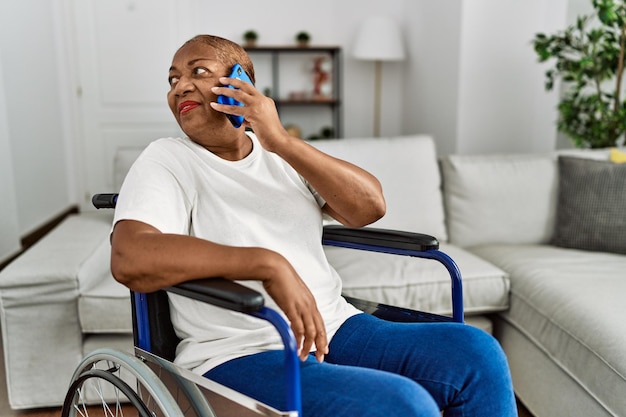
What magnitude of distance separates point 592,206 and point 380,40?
2568 millimetres

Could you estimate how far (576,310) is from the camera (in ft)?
5.89

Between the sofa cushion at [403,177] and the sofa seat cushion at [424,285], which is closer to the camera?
the sofa seat cushion at [424,285]

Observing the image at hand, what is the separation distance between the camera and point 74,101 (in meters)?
4.84

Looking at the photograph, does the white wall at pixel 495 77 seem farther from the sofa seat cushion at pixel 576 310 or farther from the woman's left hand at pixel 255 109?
the woman's left hand at pixel 255 109

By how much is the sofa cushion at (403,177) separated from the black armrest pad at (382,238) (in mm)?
994

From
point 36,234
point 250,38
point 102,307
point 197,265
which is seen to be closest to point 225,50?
→ point 197,265

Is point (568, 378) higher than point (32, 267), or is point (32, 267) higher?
point (32, 267)

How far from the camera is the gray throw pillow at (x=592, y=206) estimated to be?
2299mm

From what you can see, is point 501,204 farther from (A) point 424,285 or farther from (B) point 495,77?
(B) point 495,77

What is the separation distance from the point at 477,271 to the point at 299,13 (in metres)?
3.43

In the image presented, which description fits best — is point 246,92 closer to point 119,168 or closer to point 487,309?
point 487,309

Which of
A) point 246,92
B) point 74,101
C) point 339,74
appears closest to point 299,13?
point 339,74

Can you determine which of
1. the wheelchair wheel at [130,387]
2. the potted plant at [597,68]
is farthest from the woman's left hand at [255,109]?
the potted plant at [597,68]

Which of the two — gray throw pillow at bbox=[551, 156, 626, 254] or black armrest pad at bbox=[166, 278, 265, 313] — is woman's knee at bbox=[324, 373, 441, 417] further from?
gray throw pillow at bbox=[551, 156, 626, 254]
